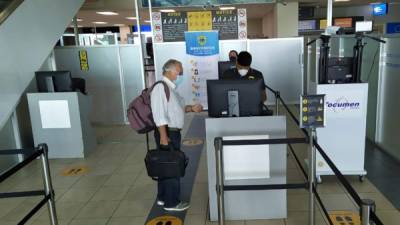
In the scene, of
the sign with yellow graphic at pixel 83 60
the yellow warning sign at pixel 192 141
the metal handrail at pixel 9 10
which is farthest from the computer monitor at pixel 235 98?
the sign with yellow graphic at pixel 83 60

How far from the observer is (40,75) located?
16.2 feet

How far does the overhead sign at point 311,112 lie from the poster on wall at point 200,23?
4.89 m

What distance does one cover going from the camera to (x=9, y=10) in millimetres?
4555

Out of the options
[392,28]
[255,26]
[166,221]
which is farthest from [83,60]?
[255,26]

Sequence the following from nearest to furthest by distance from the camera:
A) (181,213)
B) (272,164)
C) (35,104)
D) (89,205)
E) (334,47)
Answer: (272,164), (181,213), (89,205), (35,104), (334,47)

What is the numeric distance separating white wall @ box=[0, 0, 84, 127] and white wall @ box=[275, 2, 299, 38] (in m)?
6.16

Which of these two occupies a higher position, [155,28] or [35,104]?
[155,28]

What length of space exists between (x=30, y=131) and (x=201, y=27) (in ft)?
11.9

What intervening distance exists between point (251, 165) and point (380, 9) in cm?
1291

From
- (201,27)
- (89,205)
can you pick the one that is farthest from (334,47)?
(89,205)

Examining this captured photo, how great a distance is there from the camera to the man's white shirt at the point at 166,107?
117 inches

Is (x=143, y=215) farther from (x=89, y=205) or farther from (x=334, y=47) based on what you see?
(x=334, y=47)

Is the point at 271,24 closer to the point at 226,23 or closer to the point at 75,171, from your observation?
the point at 226,23

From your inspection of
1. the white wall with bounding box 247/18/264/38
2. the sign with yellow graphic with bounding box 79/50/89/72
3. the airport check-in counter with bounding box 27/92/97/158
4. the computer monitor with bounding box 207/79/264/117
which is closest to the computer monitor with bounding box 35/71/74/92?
the airport check-in counter with bounding box 27/92/97/158
